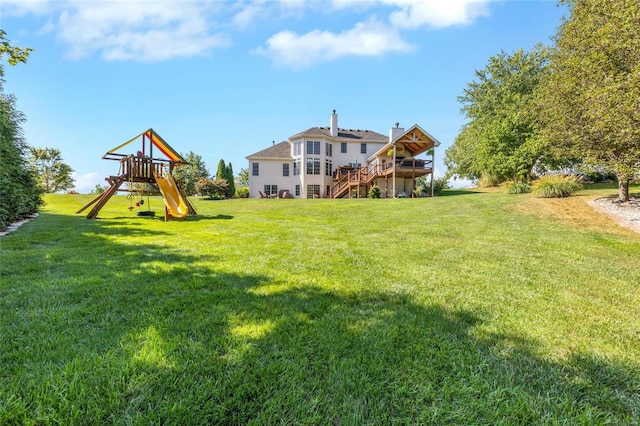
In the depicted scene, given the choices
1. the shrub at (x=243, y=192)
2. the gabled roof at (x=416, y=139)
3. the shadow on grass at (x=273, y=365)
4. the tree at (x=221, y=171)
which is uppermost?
the gabled roof at (x=416, y=139)

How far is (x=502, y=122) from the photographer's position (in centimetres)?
2261

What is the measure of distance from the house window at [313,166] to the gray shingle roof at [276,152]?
2.94m

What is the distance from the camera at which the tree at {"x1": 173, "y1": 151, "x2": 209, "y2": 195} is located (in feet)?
111

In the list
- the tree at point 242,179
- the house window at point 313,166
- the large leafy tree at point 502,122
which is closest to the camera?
the large leafy tree at point 502,122

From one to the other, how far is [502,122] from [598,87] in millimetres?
15206

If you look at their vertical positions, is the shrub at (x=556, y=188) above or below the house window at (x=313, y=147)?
below

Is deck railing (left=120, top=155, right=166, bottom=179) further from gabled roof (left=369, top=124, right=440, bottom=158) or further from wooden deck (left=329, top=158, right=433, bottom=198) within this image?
gabled roof (left=369, top=124, right=440, bottom=158)

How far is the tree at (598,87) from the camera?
7582mm

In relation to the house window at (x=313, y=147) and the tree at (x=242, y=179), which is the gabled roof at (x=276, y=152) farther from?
the tree at (x=242, y=179)

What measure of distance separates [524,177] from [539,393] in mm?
25853

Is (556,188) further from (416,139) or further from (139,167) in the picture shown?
(139,167)

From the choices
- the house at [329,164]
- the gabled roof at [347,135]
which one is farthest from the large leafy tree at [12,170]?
the gabled roof at [347,135]

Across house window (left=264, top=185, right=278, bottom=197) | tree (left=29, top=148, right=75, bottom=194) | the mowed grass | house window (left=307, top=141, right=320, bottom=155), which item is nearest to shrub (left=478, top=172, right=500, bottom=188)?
house window (left=307, top=141, right=320, bottom=155)

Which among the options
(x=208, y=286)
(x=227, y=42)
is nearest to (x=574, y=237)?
(x=208, y=286)
